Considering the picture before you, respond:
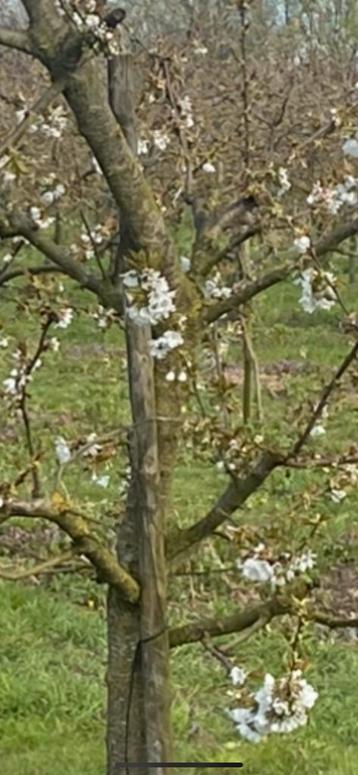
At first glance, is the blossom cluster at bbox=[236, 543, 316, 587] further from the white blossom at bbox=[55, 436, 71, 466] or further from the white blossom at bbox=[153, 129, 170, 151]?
the white blossom at bbox=[153, 129, 170, 151]

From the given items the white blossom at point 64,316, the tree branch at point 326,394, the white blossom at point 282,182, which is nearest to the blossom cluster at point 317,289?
the tree branch at point 326,394

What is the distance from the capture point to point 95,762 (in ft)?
15.1

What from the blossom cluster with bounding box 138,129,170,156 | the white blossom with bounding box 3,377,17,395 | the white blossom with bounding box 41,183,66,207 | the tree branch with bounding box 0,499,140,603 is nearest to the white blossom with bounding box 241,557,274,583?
the tree branch with bounding box 0,499,140,603

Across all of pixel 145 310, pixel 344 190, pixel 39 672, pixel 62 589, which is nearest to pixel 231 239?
pixel 344 190

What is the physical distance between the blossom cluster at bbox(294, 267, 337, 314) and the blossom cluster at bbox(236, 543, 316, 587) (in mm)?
543

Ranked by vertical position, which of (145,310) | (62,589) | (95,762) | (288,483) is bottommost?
(95,762)

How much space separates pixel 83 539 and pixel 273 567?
42 centimetres

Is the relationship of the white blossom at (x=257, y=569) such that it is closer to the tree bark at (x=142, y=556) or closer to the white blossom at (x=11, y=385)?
the tree bark at (x=142, y=556)

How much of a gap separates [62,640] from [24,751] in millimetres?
1344

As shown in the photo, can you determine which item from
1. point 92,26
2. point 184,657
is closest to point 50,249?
point 92,26

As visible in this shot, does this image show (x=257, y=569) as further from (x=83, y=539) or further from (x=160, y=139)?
(x=160, y=139)

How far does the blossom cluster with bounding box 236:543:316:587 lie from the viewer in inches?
107

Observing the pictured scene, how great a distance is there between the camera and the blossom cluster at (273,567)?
107 inches

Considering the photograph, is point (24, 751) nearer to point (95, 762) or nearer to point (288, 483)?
point (95, 762)
